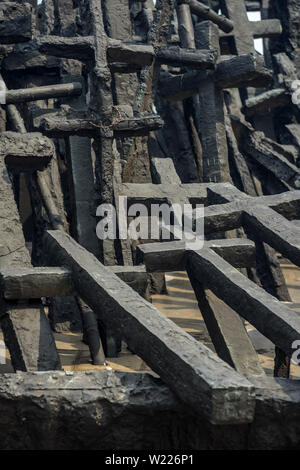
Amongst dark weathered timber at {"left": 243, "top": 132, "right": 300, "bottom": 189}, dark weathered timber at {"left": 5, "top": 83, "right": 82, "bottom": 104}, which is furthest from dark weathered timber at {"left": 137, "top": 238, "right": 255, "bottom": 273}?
dark weathered timber at {"left": 243, "top": 132, "right": 300, "bottom": 189}

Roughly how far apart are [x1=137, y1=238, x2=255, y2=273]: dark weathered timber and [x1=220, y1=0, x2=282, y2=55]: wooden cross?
5908 mm

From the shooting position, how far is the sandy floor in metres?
4.66

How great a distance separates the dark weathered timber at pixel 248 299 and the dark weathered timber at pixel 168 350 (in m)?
0.49

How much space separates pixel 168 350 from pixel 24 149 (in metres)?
2.77

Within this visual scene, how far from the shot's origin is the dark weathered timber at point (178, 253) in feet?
13.0

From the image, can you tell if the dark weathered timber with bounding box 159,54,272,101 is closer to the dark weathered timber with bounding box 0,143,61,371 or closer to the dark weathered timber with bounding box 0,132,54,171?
the dark weathered timber with bounding box 0,132,54,171

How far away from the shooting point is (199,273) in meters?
3.89

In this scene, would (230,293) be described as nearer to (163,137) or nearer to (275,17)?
(163,137)

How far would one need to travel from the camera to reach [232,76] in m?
6.85

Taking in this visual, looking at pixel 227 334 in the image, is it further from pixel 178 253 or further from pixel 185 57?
pixel 185 57

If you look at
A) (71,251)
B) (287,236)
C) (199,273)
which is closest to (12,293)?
(71,251)
